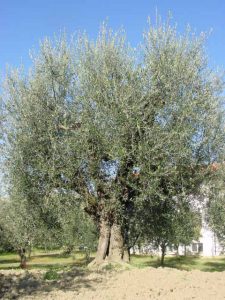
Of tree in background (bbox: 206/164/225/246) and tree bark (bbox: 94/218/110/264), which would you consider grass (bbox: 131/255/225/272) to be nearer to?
tree in background (bbox: 206/164/225/246)

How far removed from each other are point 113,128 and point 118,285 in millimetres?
5803

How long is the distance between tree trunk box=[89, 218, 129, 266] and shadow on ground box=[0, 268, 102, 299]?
6.72ft

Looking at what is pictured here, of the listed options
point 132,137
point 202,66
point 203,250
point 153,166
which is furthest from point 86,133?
point 203,250

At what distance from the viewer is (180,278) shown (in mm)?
14633

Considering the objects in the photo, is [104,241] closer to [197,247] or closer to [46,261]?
[46,261]

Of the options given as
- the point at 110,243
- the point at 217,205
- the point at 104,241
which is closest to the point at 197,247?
the point at 217,205

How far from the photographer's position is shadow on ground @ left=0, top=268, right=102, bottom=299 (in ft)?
42.1

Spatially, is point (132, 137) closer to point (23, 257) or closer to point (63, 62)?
point (63, 62)

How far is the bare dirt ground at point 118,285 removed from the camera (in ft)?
39.2

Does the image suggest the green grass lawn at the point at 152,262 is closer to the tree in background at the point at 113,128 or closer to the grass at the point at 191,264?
the grass at the point at 191,264

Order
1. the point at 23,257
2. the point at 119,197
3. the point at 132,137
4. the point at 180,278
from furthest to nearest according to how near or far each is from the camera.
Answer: the point at 23,257 → the point at 119,197 → the point at 132,137 → the point at 180,278

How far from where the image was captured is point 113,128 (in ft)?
53.2

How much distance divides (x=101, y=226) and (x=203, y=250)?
196 ft

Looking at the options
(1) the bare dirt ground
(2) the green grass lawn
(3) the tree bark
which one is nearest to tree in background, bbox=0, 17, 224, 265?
(3) the tree bark
